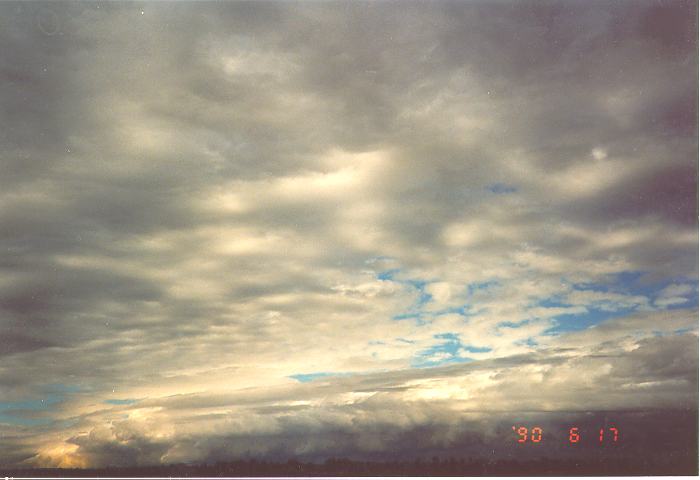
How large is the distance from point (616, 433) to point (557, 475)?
1.50 metres

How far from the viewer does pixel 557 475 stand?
12.4m

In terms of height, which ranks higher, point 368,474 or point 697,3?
point 697,3

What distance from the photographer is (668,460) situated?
12586 mm

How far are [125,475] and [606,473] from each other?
354 inches

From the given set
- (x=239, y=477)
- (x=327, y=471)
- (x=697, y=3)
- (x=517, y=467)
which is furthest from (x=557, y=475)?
(x=697, y=3)

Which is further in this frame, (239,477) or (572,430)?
(572,430)

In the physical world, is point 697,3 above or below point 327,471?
above

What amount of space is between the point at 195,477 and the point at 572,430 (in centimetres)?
721

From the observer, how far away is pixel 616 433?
12.8 meters

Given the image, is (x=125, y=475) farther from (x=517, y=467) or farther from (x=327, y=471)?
(x=517, y=467)

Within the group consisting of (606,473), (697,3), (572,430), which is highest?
(697,3)

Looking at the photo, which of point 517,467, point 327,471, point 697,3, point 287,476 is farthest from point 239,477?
point 697,3

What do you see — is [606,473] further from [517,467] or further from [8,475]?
[8,475]

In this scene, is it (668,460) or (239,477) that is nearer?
(239,477)
